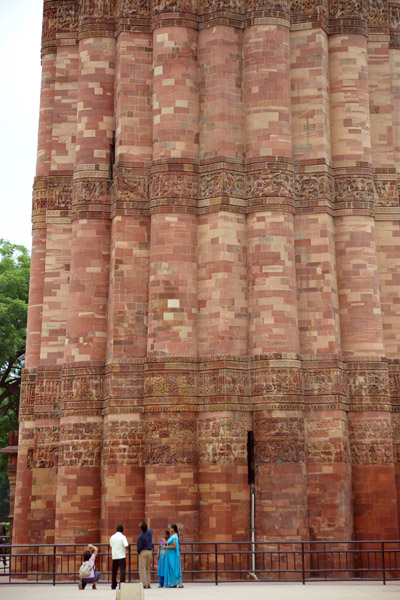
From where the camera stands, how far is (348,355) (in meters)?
26.8

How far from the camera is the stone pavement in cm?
1911

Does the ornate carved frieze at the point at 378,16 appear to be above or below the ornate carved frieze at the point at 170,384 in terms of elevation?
above

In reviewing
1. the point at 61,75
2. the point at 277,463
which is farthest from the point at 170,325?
the point at 61,75

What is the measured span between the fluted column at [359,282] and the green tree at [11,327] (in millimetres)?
24122

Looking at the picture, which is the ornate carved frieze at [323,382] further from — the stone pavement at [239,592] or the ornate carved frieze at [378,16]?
the ornate carved frieze at [378,16]

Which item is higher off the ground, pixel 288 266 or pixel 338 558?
pixel 288 266

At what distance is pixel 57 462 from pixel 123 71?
11.9m

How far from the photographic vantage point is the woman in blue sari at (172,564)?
21.6m

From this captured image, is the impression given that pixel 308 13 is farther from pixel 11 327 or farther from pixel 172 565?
Result: pixel 11 327

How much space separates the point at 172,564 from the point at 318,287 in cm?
915

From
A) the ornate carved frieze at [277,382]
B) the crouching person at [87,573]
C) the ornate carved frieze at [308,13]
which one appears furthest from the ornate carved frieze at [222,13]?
the crouching person at [87,573]

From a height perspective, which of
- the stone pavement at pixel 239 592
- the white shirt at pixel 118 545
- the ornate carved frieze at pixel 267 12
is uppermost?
the ornate carved frieze at pixel 267 12

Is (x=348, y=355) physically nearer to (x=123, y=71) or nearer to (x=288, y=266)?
(x=288, y=266)

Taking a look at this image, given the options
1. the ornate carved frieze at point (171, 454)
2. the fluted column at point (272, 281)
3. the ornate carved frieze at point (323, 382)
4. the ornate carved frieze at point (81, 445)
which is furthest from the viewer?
the ornate carved frieze at point (81, 445)
